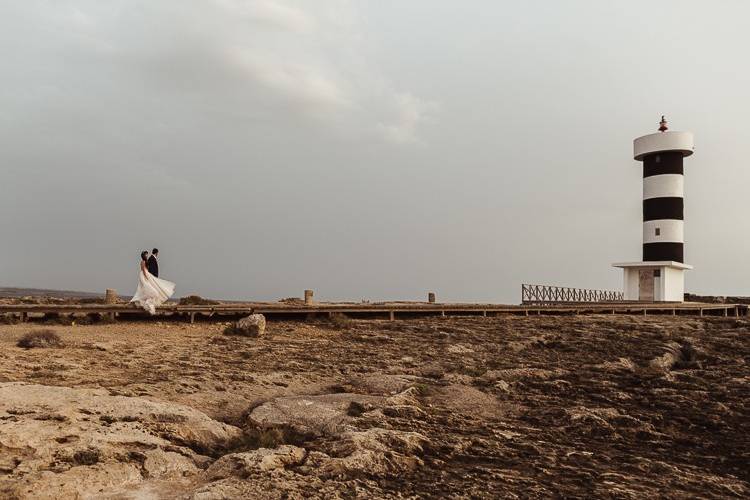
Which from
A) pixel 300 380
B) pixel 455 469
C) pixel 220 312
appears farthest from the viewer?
pixel 220 312

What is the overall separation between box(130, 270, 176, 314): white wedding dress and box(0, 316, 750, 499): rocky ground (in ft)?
12.0

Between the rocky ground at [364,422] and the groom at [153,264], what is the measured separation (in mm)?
4040

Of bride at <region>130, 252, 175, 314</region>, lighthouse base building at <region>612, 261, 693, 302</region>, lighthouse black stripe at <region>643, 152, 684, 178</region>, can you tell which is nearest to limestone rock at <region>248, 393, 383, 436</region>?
bride at <region>130, 252, 175, 314</region>

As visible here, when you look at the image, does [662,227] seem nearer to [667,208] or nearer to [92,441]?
[667,208]

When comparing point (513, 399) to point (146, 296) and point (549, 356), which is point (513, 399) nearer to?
point (549, 356)

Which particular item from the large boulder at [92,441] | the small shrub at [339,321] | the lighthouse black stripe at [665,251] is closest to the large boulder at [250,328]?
the small shrub at [339,321]

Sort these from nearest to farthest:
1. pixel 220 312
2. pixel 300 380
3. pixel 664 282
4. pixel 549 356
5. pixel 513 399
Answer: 1. pixel 513 399
2. pixel 300 380
3. pixel 549 356
4. pixel 220 312
5. pixel 664 282

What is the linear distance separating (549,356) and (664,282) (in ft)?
88.8

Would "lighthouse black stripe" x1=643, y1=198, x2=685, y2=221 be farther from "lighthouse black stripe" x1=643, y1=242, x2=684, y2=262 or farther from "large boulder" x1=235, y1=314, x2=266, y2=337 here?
"large boulder" x1=235, y1=314, x2=266, y2=337

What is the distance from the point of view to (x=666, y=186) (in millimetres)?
34281

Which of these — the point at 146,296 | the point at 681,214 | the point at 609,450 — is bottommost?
the point at 609,450

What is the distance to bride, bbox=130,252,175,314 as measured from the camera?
15182 mm

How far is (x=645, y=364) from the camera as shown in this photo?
10508mm

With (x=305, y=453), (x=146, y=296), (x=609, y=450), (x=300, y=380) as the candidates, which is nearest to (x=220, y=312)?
(x=146, y=296)
